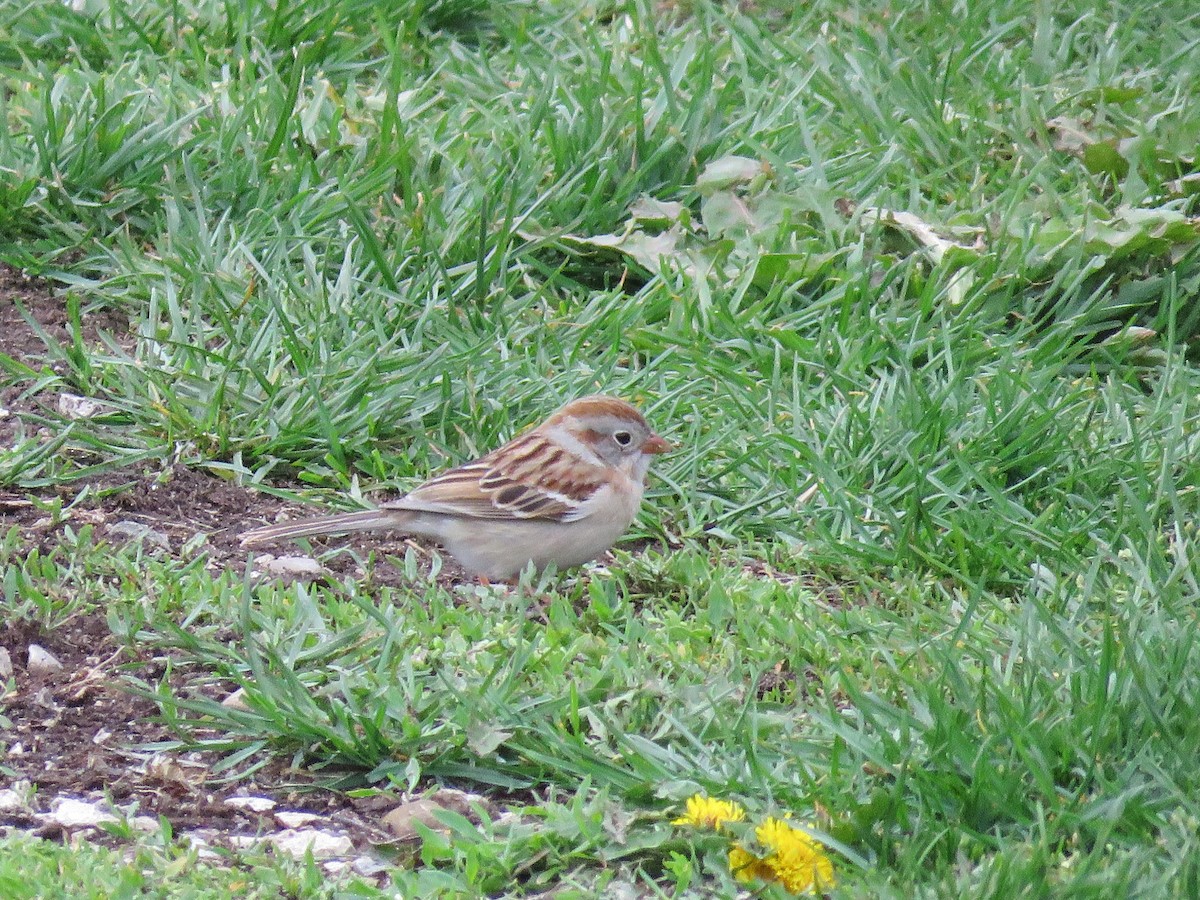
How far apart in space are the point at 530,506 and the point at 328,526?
590 millimetres

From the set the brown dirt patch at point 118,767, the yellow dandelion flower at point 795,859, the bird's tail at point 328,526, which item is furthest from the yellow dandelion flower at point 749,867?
the bird's tail at point 328,526

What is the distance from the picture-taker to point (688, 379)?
5.98 m

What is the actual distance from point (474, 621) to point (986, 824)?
1528mm

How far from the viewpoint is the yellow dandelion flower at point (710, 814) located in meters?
3.54

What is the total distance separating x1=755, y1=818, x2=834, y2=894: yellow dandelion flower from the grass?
0.05 meters

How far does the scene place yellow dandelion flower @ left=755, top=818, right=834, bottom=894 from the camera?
3.40 metres

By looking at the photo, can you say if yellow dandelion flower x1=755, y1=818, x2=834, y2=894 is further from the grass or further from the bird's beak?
the bird's beak

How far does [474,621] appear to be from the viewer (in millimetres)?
4531

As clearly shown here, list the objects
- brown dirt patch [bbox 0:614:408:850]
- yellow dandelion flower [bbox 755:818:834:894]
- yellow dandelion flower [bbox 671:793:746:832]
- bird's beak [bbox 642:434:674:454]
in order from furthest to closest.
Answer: bird's beak [bbox 642:434:674:454], brown dirt patch [bbox 0:614:408:850], yellow dandelion flower [bbox 671:793:746:832], yellow dandelion flower [bbox 755:818:834:894]

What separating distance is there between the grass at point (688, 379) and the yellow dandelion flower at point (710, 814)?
0.06 meters

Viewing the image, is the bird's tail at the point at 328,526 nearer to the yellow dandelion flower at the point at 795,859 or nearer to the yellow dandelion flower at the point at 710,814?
the yellow dandelion flower at the point at 710,814

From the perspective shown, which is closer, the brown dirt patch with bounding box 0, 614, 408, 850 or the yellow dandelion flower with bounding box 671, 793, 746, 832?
the yellow dandelion flower with bounding box 671, 793, 746, 832

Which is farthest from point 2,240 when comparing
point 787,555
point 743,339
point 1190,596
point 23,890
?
point 1190,596

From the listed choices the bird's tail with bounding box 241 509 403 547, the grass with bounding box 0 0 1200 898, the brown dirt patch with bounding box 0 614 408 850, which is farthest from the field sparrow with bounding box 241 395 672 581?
the brown dirt patch with bounding box 0 614 408 850
